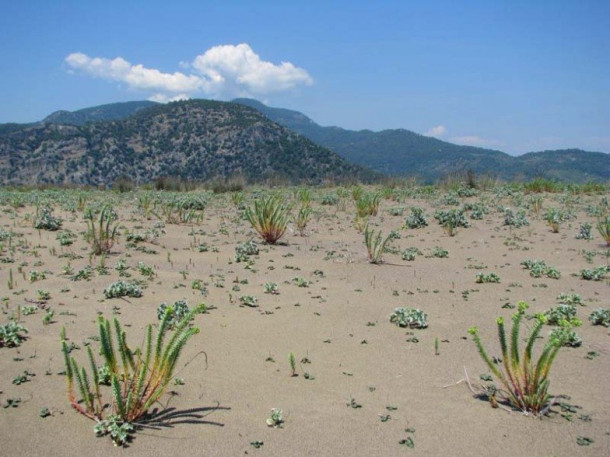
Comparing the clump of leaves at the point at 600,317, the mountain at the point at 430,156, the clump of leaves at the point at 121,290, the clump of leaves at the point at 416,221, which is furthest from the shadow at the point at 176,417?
the mountain at the point at 430,156

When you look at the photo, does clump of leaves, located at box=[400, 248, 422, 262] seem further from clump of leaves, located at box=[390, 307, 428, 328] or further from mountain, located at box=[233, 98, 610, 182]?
mountain, located at box=[233, 98, 610, 182]

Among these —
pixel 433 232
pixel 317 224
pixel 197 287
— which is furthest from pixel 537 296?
pixel 317 224

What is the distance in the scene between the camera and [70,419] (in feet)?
11.7

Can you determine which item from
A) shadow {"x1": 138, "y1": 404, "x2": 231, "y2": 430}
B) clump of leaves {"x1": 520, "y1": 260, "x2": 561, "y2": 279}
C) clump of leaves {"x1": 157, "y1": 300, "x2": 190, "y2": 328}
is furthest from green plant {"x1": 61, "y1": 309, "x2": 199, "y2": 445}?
clump of leaves {"x1": 520, "y1": 260, "x2": 561, "y2": 279}

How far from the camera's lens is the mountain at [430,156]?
7231 cm

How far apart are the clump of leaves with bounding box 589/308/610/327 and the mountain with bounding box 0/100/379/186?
46274mm

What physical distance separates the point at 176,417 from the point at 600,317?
458 cm

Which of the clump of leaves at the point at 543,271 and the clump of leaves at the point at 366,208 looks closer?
the clump of leaves at the point at 543,271

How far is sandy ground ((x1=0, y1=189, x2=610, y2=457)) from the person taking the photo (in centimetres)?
344

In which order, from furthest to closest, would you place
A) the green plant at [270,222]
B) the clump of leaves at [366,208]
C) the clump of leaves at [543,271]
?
the clump of leaves at [366,208], the green plant at [270,222], the clump of leaves at [543,271]

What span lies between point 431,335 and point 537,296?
225cm

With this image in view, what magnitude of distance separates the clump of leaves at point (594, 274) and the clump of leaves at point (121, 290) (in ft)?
20.6

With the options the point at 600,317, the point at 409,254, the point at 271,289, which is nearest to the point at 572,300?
the point at 600,317

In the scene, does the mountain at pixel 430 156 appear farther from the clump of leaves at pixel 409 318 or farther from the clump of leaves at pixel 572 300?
the clump of leaves at pixel 409 318
